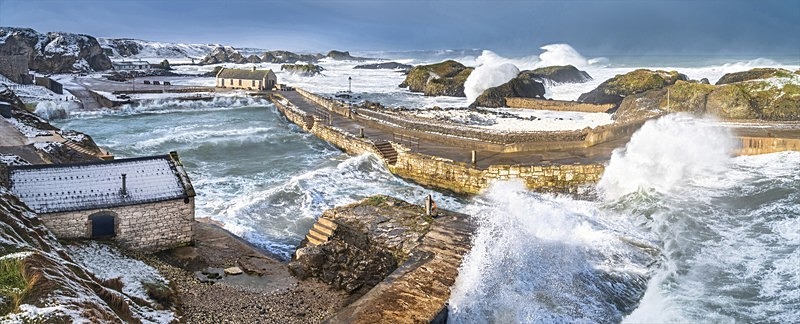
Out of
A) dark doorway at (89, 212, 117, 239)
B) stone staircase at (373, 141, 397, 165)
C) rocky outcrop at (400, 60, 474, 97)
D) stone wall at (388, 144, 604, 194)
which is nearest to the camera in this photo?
dark doorway at (89, 212, 117, 239)

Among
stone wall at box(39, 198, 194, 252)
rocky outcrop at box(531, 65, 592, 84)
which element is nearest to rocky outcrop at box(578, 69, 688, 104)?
rocky outcrop at box(531, 65, 592, 84)

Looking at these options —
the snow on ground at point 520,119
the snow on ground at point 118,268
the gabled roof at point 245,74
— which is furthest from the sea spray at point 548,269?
the gabled roof at point 245,74

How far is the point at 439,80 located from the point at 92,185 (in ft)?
151

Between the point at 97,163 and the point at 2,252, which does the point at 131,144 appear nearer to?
the point at 97,163

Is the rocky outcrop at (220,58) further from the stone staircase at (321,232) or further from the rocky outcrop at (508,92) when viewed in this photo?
the stone staircase at (321,232)

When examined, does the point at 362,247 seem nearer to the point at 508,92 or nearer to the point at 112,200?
the point at 112,200

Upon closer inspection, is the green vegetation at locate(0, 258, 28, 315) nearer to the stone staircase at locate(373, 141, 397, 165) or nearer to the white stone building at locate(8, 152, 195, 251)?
the white stone building at locate(8, 152, 195, 251)

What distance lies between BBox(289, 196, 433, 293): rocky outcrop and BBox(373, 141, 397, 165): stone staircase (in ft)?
29.1

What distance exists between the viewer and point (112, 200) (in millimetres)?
11445

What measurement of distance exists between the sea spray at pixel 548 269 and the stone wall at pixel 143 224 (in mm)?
5923

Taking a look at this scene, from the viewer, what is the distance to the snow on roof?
11.1m

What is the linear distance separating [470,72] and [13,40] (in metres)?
64.9

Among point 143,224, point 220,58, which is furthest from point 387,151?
point 220,58

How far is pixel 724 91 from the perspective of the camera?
29578 millimetres
